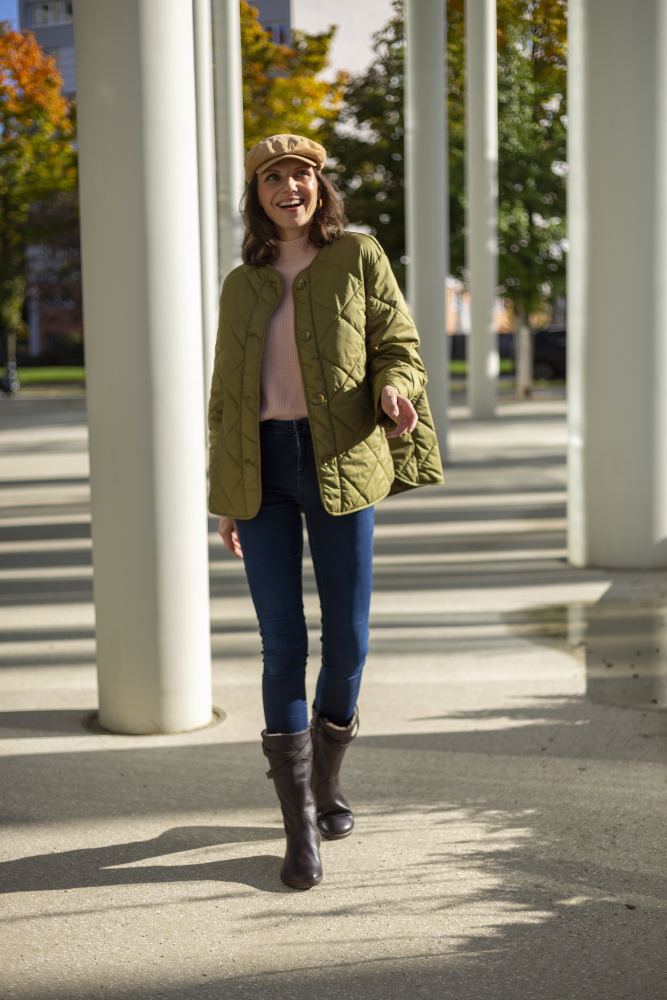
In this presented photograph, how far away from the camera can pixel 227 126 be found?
1889 cm

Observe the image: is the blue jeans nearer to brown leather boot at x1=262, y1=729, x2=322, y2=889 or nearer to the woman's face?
brown leather boot at x1=262, y1=729, x2=322, y2=889

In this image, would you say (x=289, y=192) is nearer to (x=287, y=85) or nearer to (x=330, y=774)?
(x=330, y=774)

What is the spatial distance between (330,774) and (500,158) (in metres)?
27.8

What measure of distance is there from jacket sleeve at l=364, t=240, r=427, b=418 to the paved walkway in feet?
4.69

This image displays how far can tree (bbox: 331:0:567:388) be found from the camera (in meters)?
30.0

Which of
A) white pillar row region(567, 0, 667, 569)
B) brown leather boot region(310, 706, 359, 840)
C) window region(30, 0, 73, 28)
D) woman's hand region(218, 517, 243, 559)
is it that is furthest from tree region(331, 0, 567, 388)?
brown leather boot region(310, 706, 359, 840)

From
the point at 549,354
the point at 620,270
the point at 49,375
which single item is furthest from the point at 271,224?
the point at 49,375

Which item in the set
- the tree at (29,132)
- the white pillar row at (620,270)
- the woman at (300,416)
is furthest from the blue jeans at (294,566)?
the tree at (29,132)

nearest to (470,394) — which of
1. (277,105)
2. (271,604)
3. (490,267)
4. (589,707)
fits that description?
(490,267)

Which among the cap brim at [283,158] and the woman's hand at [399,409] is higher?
the cap brim at [283,158]

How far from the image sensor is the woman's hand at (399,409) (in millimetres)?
4074

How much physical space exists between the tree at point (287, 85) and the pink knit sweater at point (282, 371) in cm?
2960

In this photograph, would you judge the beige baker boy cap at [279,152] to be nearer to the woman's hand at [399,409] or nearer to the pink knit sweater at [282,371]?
the pink knit sweater at [282,371]

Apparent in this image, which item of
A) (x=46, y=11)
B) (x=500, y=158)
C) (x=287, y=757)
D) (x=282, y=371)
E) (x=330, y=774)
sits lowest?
(x=330, y=774)
